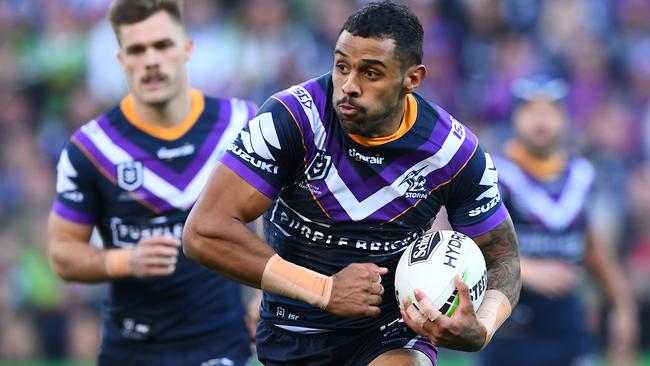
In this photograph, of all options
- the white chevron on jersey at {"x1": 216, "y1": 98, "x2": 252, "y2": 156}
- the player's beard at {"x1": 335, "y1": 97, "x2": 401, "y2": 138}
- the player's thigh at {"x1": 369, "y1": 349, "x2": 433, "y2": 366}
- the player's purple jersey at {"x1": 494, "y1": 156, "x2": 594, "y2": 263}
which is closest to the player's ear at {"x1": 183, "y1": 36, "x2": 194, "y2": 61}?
the white chevron on jersey at {"x1": 216, "y1": 98, "x2": 252, "y2": 156}

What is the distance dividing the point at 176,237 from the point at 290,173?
1.56 m

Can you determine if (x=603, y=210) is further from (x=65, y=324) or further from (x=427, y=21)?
(x=65, y=324)

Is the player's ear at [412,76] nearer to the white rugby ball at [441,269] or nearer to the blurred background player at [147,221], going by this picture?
the white rugby ball at [441,269]

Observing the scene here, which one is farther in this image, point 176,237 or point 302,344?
point 176,237

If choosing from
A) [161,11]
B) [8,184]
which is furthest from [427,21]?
[161,11]

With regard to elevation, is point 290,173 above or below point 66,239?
above

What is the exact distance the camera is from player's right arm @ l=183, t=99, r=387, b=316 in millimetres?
5051

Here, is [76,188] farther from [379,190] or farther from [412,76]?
[412,76]

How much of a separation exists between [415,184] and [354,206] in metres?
0.29

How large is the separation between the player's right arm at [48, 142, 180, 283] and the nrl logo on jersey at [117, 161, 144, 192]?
139 millimetres

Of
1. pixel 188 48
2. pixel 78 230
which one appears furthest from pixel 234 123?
pixel 78 230

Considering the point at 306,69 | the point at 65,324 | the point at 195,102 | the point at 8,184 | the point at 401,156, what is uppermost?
the point at 401,156

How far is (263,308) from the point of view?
5719mm

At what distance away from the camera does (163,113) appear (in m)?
6.89
